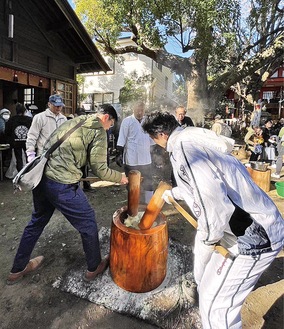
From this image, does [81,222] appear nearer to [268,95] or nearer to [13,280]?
[13,280]

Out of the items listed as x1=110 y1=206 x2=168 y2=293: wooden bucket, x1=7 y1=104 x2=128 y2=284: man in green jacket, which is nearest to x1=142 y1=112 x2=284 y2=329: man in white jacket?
x1=110 y1=206 x2=168 y2=293: wooden bucket

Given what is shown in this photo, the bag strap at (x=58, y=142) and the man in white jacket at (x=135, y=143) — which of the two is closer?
the bag strap at (x=58, y=142)

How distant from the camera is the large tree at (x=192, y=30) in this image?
813 cm

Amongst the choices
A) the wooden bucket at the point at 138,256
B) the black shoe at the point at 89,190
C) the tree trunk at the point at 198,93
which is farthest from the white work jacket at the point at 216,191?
the tree trunk at the point at 198,93

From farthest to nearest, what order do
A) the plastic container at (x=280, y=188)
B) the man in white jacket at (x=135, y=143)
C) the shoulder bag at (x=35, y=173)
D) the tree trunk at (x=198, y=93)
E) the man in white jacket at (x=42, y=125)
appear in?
the tree trunk at (x=198, y=93)
the plastic container at (x=280, y=188)
the man in white jacket at (x=135, y=143)
the man in white jacket at (x=42, y=125)
the shoulder bag at (x=35, y=173)

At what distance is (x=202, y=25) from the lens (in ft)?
26.5

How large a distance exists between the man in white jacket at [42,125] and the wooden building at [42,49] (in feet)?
12.5

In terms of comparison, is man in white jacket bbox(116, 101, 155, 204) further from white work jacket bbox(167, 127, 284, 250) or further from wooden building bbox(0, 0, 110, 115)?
wooden building bbox(0, 0, 110, 115)

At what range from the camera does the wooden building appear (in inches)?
276

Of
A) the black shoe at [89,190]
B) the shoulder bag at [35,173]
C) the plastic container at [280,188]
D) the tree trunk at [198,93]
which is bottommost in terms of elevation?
the black shoe at [89,190]

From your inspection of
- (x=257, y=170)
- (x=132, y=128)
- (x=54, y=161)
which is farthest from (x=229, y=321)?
(x=257, y=170)

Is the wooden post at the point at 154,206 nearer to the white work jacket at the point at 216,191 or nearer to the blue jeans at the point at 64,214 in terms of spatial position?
the blue jeans at the point at 64,214

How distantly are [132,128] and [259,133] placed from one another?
6.50 metres

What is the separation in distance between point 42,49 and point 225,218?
8.84 meters
